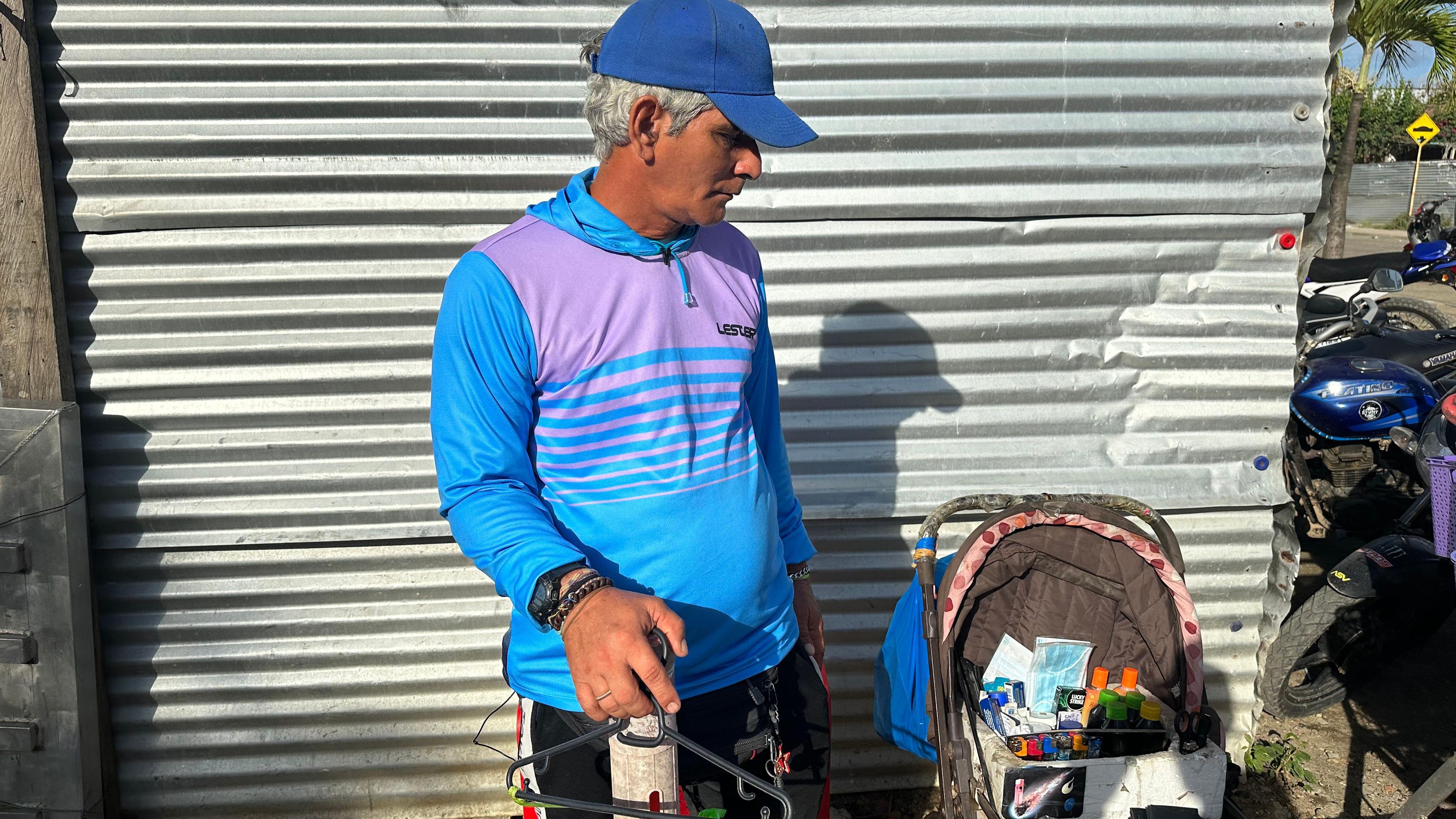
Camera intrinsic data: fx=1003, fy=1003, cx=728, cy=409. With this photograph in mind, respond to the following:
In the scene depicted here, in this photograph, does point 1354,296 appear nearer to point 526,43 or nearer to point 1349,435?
point 1349,435

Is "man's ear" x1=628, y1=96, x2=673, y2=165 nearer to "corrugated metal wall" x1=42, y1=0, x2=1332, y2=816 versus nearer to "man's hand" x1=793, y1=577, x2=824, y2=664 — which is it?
"man's hand" x1=793, y1=577, x2=824, y2=664

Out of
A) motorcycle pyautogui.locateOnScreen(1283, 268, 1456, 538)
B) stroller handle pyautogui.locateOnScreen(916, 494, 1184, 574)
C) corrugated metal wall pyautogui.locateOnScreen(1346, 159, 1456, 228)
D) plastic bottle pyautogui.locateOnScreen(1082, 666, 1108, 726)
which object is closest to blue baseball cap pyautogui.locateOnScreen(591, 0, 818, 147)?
stroller handle pyautogui.locateOnScreen(916, 494, 1184, 574)

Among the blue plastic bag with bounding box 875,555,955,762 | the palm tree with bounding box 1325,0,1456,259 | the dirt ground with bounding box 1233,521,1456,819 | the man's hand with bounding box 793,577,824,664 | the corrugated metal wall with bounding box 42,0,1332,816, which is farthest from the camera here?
the palm tree with bounding box 1325,0,1456,259

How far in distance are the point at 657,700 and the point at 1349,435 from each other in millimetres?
5776

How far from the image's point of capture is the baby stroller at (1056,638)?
2754 mm

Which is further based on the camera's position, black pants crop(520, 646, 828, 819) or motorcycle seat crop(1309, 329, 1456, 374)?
motorcycle seat crop(1309, 329, 1456, 374)

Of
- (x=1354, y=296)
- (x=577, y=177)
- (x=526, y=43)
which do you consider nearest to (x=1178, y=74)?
(x=526, y=43)

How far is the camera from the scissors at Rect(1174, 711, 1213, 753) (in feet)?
9.29

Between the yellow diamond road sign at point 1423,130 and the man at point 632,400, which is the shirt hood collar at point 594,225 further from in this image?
the yellow diamond road sign at point 1423,130

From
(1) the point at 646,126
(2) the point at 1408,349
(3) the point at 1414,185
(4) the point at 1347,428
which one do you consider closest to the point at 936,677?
(1) the point at 646,126

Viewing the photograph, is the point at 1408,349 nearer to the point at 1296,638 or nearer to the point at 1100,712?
the point at 1296,638

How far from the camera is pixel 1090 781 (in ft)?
9.03

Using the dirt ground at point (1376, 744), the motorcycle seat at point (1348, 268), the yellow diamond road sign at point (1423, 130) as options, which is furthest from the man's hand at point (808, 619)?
the yellow diamond road sign at point (1423, 130)

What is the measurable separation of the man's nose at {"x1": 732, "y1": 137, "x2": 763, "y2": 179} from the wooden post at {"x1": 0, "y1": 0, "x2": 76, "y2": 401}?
2.56 metres
